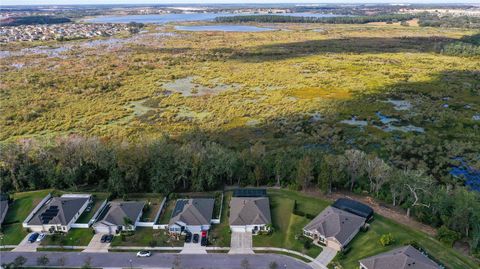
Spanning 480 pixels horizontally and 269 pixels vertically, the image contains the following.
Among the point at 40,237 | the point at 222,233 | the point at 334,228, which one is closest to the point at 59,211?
the point at 40,237

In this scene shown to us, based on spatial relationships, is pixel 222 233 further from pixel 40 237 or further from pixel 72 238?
pixel 40 237

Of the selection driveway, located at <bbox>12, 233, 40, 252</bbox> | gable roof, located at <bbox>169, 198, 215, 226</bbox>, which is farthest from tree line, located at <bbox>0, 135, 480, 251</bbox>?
driveway, located at <bbox>12, 233, 40, 252</bbox>

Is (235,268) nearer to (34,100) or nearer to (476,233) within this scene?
(476,233)

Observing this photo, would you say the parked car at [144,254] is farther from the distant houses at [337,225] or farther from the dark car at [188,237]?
the distant houses at [337,225]

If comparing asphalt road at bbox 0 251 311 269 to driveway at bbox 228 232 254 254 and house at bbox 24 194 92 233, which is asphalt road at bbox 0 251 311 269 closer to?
driveway at bbox 228 232 254 254

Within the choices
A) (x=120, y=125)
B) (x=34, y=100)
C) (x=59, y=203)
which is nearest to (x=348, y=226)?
(x=59, y=203)

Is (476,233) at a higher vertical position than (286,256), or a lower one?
higher

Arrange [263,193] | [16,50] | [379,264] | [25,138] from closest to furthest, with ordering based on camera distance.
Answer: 1. [379,264]
2. [263,193]
3. [25,138]
4. [16,50]

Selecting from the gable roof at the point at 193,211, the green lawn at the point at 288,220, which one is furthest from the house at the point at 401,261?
the gable roof at the point at 193,211
